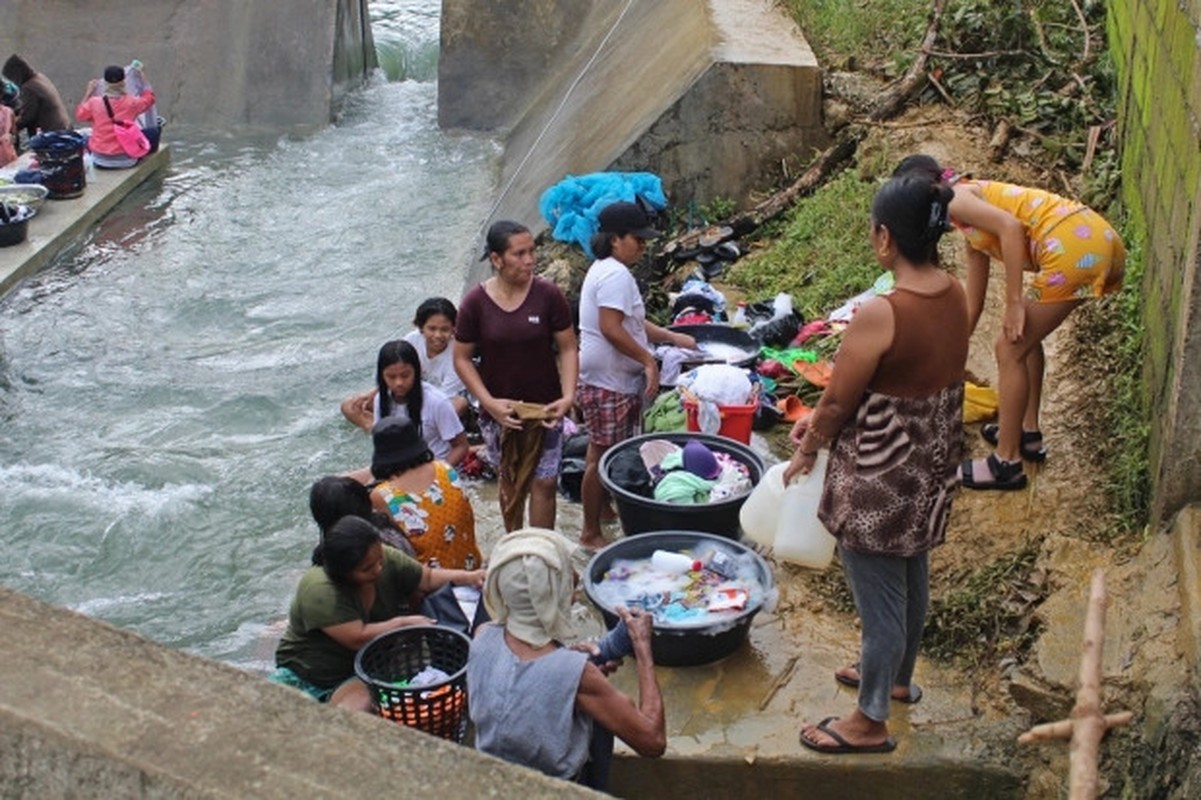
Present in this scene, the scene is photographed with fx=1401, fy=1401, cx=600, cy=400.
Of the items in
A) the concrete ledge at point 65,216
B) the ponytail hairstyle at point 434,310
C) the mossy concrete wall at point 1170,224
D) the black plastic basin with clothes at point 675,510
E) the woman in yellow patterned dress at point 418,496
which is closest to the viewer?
the mossy concrete wall at point 1170,224

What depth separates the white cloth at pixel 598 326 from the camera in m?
6.05

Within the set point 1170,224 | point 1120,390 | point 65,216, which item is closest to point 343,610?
point 1120,390

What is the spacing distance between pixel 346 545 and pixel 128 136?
1082cm

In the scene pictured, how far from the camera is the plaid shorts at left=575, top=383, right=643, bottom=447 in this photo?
20.9ft

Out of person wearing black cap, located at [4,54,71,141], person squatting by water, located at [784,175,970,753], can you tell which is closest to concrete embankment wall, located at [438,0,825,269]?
person wearing black cap, located at [4,54,71,141]

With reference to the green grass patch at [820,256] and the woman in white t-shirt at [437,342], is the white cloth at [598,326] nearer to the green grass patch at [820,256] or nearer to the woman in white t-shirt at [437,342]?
the woman in white t-shirt at [437,342]

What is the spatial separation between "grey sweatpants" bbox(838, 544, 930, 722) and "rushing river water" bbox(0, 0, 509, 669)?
279 cm

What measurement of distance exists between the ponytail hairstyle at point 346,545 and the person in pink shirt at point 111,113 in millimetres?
10557

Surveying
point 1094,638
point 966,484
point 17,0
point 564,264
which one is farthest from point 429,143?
point 1094,638

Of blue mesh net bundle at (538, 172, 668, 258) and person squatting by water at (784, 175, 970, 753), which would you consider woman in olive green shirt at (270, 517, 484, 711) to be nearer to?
person squatting by water at (784, 175, 970, 753)

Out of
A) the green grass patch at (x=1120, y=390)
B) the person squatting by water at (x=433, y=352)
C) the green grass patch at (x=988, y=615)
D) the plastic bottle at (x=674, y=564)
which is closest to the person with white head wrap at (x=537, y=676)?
the plastic bottle at (x=674, y=564)

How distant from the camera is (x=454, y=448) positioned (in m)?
6.29

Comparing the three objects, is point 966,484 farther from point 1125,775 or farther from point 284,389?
point 284,389

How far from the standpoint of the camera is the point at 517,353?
593cm
